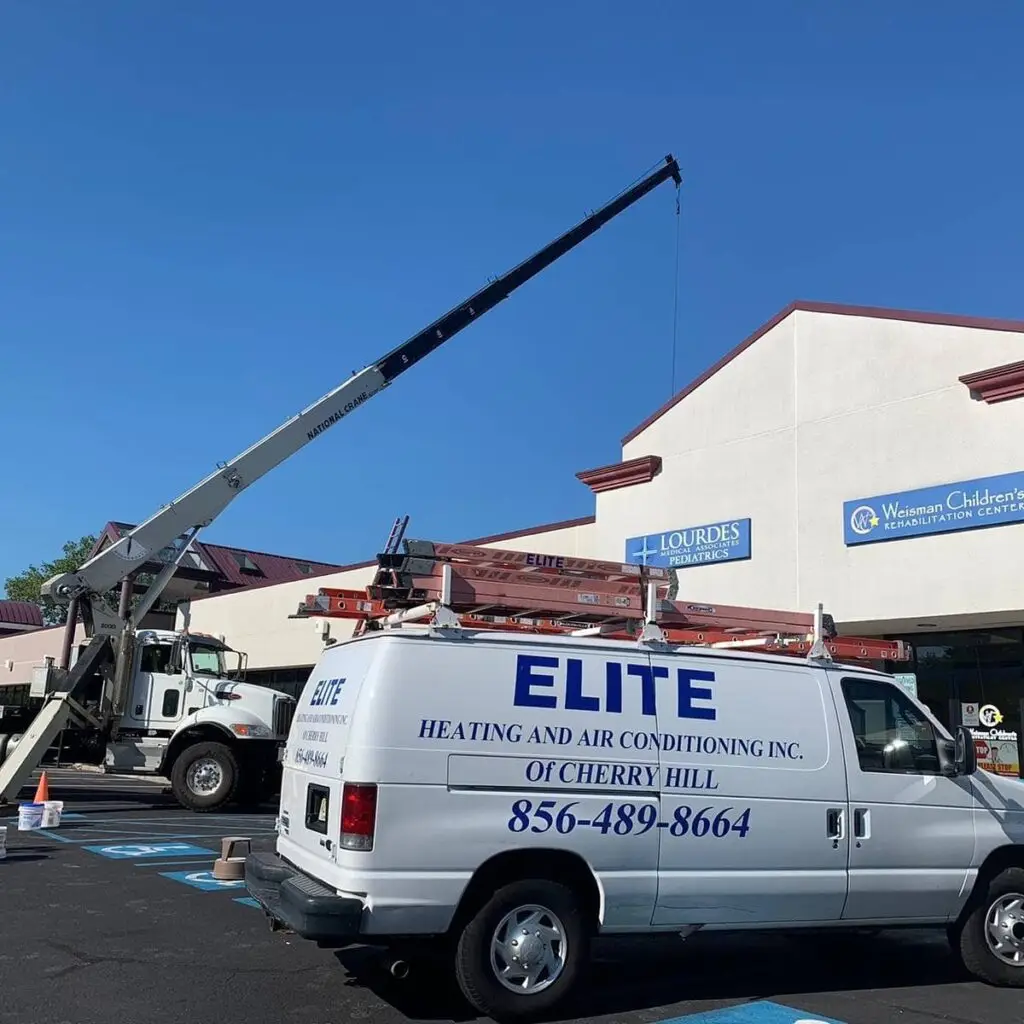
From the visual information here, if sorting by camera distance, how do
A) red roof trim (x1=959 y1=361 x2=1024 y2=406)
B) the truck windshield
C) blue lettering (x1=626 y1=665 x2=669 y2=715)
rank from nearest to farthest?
blue lettering (x1=626 y1=665 x2=669 y2=715), red roof trim (x1=959 y1=361 x2=1024 y2=406), the truck windshield

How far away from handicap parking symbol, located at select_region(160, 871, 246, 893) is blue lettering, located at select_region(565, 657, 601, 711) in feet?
15.4

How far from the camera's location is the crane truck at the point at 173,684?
52.4 feet

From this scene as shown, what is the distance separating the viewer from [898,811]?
22.0 feet

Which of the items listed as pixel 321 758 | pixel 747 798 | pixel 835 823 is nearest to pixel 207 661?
pixel 321 758

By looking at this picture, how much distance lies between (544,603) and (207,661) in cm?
1241

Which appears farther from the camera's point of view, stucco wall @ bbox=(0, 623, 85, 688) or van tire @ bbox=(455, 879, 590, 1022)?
stucco wall @ bbox=(0, 623, 85, 688)

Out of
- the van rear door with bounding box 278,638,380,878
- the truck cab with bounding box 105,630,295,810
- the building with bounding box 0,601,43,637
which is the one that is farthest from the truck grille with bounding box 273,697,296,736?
the building with bounding box 0,601,43,637

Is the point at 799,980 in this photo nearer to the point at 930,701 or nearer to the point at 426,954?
the point at 426,954

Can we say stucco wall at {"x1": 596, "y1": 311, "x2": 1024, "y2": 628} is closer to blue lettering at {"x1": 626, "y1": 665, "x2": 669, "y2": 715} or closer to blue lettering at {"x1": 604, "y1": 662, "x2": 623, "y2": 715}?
blue lettering at {"x1": 626, "y1": 665, "x2": 669, "y2": 715}

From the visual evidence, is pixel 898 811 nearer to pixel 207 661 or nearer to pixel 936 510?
pixel 936 510

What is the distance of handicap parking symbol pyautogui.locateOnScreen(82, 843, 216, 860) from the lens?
11219 mm

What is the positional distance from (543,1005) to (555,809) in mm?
1037

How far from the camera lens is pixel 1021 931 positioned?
22.9ft

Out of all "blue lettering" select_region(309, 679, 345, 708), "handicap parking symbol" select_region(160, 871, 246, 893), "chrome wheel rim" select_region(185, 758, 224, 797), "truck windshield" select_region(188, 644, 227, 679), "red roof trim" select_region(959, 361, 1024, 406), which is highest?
"red roof trim" select_region(959, 361, 1024, 406)
